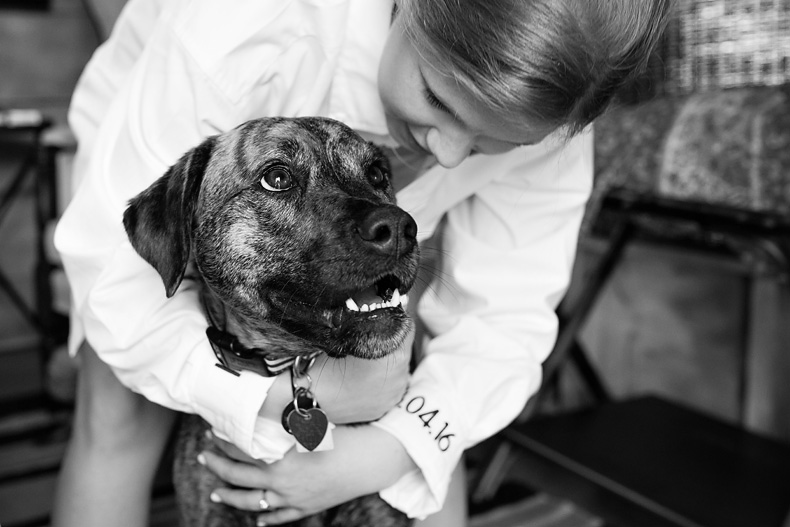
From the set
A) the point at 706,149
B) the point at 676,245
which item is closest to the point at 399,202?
the point at 706,149

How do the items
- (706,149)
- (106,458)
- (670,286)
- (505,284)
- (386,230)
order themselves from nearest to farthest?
(386,230), (106,458), (505,284), (706,149), (670,286)

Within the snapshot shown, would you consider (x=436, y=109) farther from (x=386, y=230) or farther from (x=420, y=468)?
(x=420, y=468)

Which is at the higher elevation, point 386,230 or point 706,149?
point 386,230

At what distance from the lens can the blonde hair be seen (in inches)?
38.9

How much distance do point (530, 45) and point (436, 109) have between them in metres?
0.16

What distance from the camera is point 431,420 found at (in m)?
1.25

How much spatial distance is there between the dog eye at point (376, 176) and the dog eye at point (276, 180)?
0.14 m

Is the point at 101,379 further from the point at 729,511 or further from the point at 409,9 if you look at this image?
the point at 729,511

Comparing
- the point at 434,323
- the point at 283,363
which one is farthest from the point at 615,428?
the point at 283,363

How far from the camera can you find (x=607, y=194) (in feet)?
7.40

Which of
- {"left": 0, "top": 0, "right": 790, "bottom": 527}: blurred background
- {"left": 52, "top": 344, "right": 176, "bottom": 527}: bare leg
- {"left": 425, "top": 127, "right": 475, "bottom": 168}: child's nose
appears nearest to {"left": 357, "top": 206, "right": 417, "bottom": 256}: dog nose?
{"left": 425, "top": 127, "right": 475, "bottom": 168}: child's nose

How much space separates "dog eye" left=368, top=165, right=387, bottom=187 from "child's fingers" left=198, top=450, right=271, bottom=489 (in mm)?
469

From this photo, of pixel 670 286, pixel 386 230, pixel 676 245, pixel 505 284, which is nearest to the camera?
pixel 386 230

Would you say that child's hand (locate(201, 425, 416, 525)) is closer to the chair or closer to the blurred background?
the blurred background
